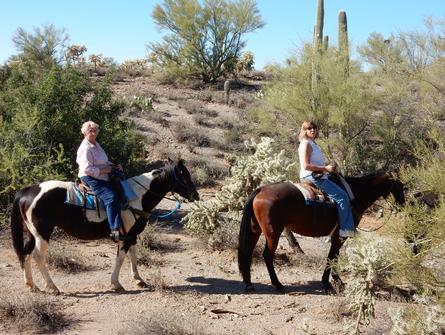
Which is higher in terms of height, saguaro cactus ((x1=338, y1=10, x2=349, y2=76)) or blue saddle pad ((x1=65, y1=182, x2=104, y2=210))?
saguaro cactus ((x1=338, y1=10, x2=349, y2=76))

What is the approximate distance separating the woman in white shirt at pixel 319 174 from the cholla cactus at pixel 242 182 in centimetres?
167

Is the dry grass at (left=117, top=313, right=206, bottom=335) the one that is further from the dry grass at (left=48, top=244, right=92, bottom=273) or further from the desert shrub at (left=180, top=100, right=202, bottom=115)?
the desert shrub at (left=180, top=100, right=202, bottom=115)

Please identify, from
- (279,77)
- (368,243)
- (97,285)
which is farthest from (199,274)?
(279,77)

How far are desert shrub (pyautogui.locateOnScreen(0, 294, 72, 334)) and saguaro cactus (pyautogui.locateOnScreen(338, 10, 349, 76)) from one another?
13.6 meters

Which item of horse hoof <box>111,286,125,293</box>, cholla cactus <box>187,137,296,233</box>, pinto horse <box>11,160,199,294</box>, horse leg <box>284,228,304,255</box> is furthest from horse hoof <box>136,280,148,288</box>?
horse leg <box>284,228,304,255</box>

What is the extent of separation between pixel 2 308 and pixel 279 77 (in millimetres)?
15309

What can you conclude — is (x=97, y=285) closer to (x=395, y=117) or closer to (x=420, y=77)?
(x=395, y=117)

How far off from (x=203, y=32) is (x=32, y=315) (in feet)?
93.2

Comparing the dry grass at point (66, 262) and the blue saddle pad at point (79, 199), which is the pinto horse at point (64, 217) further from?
the dry grass at point (66, 262)

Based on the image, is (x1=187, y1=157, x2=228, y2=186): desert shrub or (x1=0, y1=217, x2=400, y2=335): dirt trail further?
(x1=187, y1=157, x2=228, y2=186): desert shrub

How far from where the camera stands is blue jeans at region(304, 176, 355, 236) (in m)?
7.48

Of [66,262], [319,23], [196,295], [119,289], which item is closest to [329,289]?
[196,295]

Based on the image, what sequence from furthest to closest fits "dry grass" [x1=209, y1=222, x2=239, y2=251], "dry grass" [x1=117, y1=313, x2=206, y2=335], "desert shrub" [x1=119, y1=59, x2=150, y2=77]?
"desert shrub" [x1=119, y1=59, x2=150, y2=77] < "dry grass" [x1=209, y1=222, x2=239, y2=251] < "dry grass" [x1=117, y1=313, x2=206, y2=335]

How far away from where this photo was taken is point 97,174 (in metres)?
7.09
